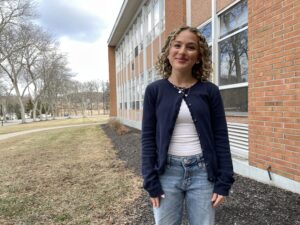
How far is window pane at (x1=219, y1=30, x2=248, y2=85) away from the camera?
21.9 ft

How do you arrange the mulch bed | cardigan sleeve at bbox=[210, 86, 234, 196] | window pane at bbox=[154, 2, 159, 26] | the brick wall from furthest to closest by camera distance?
window pane at bbox=[154, 2, 159, 26] < the brick wall < the mulch bed < cardigan sleeve at bbox=[210, 86, 234, 196]

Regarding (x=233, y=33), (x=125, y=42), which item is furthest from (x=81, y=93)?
(x=233, y=33)

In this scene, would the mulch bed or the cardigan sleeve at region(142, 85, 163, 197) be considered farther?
the mulch bed

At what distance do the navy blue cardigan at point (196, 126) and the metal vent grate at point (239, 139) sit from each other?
4.68m

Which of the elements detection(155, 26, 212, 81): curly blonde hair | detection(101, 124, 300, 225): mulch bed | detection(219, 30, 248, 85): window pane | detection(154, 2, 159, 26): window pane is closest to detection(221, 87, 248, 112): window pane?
detection(219, 30, 248, 85): window pane

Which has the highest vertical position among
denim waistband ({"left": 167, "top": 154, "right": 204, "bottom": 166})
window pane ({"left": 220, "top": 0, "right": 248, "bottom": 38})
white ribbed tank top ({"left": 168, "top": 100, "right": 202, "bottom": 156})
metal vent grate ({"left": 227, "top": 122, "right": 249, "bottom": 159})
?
window pane ({"left": 220, "top": 0, "right": 248, "bottom": 38})

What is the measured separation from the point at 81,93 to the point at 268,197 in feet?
299

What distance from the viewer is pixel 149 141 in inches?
81.0

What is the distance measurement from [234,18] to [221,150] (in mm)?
5794

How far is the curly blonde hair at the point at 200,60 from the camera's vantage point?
2.10 meters

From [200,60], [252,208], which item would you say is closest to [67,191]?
[252,208]

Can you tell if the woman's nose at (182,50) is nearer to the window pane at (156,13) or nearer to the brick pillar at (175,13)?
the brick pillar at (175,13)

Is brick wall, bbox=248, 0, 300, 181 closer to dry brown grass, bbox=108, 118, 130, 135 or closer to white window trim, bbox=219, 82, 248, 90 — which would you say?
white window trim, bbox=219, 82, 248, 90

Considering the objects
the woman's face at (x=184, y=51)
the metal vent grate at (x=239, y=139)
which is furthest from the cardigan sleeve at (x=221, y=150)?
the metal vent grate at (x=239, y=139)
